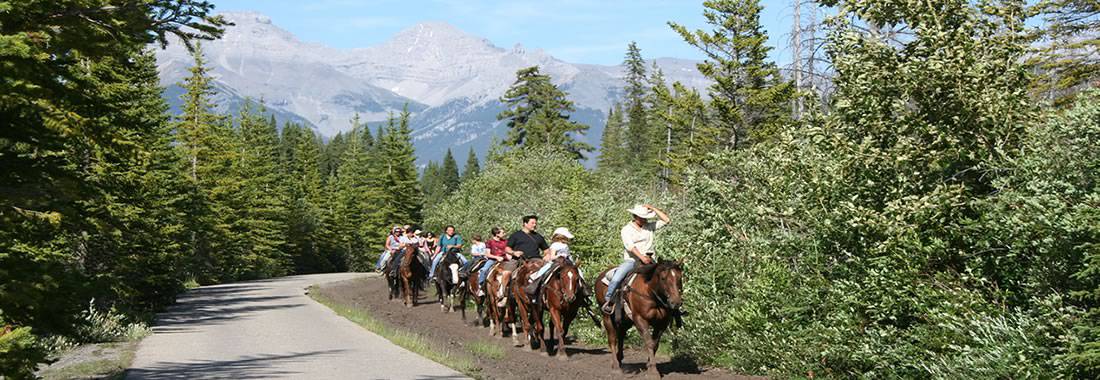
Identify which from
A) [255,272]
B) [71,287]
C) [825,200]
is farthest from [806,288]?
[255,272]

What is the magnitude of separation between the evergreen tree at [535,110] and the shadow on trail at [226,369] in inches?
2380

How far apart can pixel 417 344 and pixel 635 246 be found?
5.52m

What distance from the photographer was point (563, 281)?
1644 centimetres

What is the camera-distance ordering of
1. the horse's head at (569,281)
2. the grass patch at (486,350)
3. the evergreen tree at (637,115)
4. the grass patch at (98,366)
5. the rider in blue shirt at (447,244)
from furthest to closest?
the evergreen tree at (637,115), the rider in blue shirt at (447,244), the grass patch at (486,350), the horse's head at (569,281), the grass patch at (98,366)

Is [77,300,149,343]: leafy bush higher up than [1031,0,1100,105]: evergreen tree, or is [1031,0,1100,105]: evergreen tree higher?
[1031,0,1100,105]: evergreen tree

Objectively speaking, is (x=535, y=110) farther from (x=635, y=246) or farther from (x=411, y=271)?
(x=635, y=246)

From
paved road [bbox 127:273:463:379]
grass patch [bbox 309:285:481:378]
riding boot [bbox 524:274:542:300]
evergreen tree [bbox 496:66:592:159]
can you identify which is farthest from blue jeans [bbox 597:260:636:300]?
evergreen tree [bbox 496:66:592:159]

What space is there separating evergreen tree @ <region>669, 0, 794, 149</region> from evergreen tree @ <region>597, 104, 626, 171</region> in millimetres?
68757

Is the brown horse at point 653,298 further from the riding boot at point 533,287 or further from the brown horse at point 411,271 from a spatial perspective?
the brown horse at point 411,271

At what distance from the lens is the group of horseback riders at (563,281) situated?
13.6 metres

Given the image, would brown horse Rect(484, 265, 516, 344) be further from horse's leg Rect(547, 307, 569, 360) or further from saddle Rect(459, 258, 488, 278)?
horse's leg Rect(547, 307, 569, 360)

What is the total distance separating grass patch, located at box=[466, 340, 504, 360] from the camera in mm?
16609

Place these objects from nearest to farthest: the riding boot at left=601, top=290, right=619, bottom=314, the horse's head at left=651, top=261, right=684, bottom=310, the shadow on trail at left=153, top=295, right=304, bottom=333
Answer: the horse's head at left=651, top=261, right=684, bottom=310 < the riding boot at left=601, top=290, right=619, bottom=314 < the shadow on trail at left=153, top=295, right=304, bottom=333

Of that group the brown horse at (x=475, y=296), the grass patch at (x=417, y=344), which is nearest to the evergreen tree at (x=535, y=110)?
the grass patch at (x=417, y=344)
